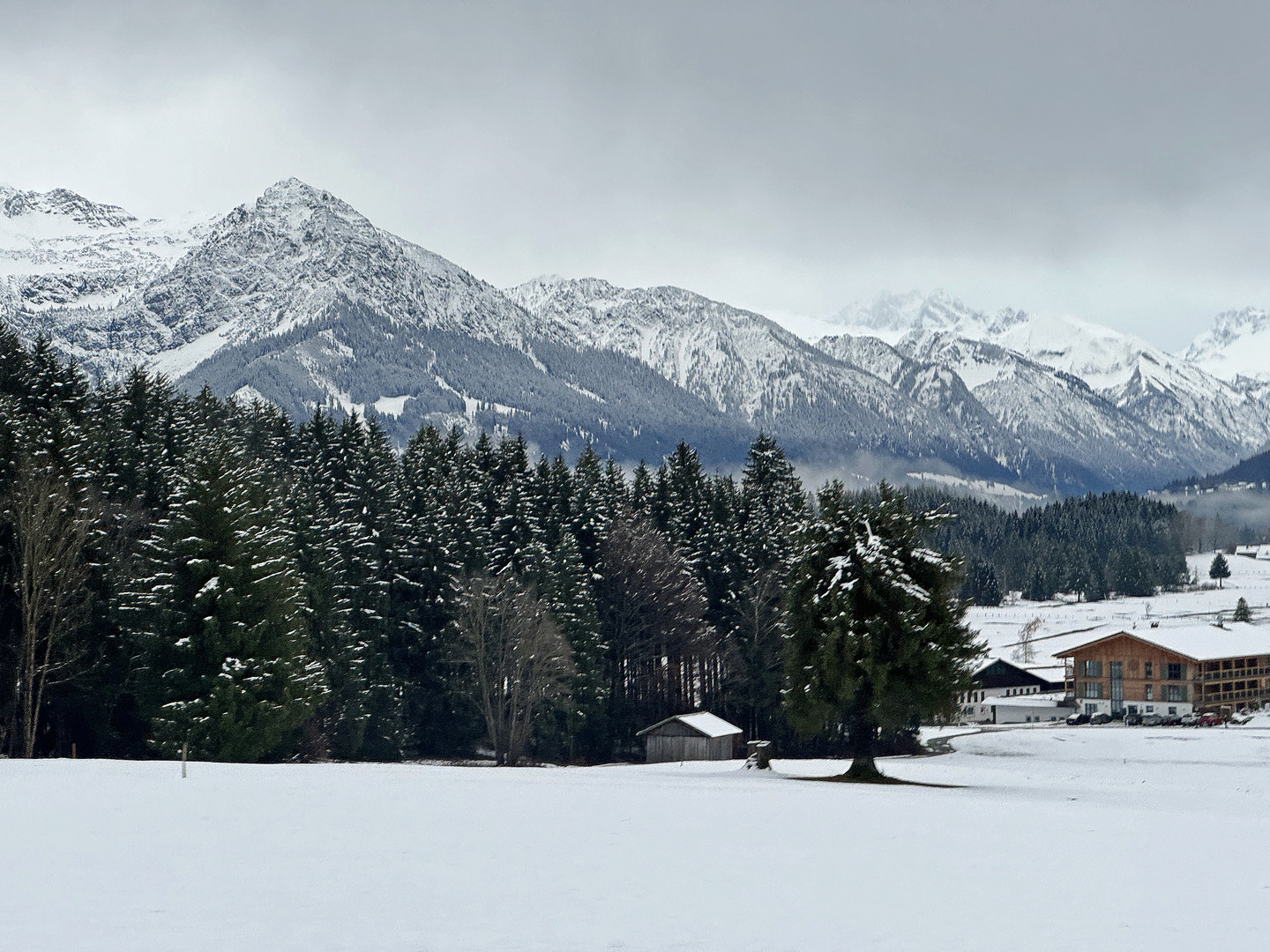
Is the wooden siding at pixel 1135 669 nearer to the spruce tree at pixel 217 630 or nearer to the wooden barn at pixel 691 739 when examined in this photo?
the wooden barn at pixel 691 739

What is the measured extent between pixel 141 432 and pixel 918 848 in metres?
54.9

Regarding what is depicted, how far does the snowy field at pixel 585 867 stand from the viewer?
15.0 m

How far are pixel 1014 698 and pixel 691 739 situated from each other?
219ft

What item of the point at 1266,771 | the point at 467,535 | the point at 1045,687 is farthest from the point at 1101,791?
the point at 1045,687

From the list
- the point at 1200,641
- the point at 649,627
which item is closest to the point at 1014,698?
the point at 1200,641

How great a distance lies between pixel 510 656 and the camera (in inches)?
2445

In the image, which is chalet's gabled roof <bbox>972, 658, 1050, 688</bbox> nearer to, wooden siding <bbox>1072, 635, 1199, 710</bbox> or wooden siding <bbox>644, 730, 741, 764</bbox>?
wooden siding <bbox>1072, 635, 1199, 710</bbox>

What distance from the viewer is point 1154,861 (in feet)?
68.0

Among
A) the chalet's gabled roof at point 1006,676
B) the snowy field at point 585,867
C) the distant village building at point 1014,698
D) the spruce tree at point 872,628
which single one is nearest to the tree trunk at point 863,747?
the spruce tree at point 872,628

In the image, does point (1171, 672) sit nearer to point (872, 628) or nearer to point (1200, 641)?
point (1200, 641)

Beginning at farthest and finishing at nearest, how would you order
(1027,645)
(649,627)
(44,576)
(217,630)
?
(1027,645), (649,627), (217,630), (44,576)

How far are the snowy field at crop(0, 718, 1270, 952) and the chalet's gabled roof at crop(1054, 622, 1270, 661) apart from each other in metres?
85.8

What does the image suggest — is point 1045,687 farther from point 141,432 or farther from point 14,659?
point 14,659

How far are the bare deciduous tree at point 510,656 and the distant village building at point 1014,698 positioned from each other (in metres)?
61.6
